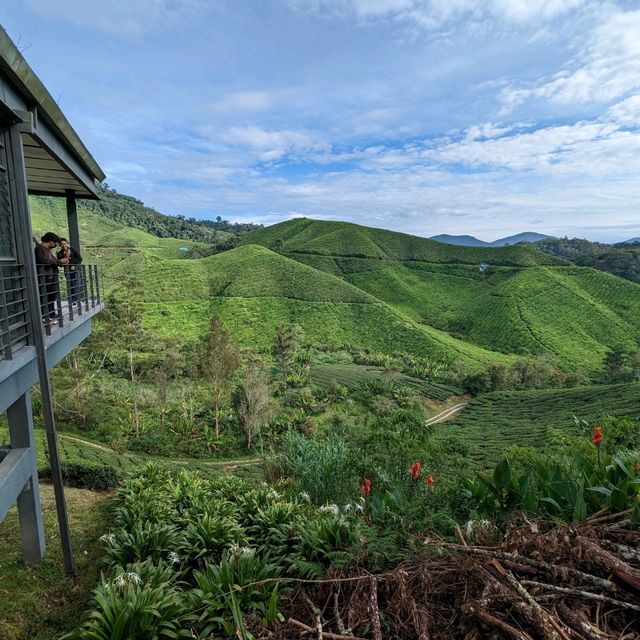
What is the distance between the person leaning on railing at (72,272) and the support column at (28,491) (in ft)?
7.04

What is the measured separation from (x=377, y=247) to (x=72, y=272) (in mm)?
75790

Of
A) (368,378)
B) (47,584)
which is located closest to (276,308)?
(368,378)

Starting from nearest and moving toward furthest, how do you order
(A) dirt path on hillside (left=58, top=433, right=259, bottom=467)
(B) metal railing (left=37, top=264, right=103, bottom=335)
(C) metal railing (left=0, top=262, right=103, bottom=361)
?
(C) metal railing (left=0, top=262, right=103, bottom=361) → (B) metal railing (left=37, top=264, right=103, bottom=335) → (A) dirt path on hillside (left=58, top=433, right=259, bottom=467)

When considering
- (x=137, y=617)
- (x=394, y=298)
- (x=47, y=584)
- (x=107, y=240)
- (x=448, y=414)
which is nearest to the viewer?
(x=137, y=617)

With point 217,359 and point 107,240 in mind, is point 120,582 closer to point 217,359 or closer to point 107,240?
point 217,359

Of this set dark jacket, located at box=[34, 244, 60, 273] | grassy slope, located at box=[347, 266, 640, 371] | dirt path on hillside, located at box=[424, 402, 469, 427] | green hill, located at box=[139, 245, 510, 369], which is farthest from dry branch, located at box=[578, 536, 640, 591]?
grassy slope, located at box=[347, 266, 640, 371]

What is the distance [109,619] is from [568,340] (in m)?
53.7

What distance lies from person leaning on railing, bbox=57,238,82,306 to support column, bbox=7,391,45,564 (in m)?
2.15

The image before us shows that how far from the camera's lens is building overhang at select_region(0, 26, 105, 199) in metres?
3.84

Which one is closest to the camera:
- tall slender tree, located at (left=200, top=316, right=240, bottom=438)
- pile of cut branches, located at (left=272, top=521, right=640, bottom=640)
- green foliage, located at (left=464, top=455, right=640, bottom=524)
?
pile of cut branches, located at (left=272, top=521, right=640, bottom=640)

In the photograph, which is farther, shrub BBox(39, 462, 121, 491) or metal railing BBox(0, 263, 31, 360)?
shrub BBox(39, 462, 121, 491)

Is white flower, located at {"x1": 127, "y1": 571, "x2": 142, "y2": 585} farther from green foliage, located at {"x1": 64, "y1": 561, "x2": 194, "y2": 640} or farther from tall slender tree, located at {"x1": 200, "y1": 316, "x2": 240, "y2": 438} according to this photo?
tall slender tree, located at {"x1": 200, "y1": 316, "x2": 240, "y2": 438}

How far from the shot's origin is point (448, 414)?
111 feet

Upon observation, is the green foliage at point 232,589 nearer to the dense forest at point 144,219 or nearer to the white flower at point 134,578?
the white flower at point 134,578
